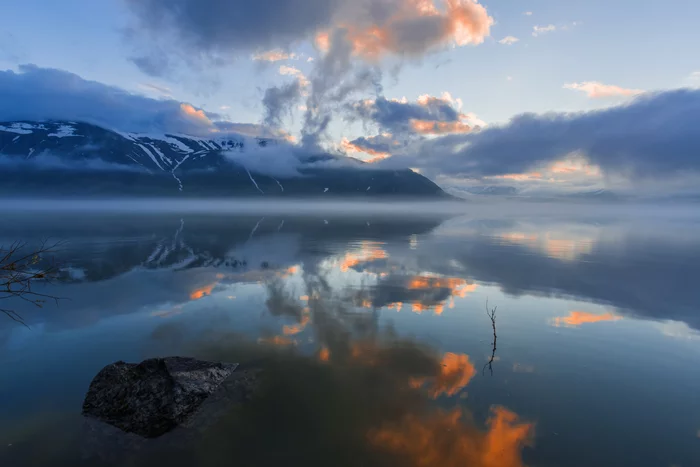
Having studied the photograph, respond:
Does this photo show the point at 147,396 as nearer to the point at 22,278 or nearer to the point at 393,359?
the point at 22,278

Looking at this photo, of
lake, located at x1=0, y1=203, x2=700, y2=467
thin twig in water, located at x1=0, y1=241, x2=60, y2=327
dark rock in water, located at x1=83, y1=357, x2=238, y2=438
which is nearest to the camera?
thin twig in water, located at x1=0, y1=241, x2=60, y2=327

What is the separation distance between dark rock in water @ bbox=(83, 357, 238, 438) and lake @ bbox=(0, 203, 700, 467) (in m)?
0.99

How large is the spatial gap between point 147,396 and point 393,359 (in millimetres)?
9412

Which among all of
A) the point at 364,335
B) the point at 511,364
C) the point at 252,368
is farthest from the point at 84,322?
the point at 511,364

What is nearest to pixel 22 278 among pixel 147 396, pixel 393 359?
pixel 147 396

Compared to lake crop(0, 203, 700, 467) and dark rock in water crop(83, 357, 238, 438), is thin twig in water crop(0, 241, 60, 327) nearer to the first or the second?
lake crop(0, 203, 700, 467)

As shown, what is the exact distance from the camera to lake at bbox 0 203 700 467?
11.1 meters

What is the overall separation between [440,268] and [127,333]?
2679 cm

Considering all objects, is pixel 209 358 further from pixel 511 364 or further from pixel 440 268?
pixel 440 268

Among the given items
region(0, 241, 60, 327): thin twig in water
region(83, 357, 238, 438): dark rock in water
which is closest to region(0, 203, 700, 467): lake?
region(83, 357, 238, 438): dark rock in water

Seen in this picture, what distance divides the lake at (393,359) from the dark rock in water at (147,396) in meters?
0.99

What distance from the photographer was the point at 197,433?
11.5m

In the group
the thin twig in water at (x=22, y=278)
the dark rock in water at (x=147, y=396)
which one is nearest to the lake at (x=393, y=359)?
the dark rock in water at (x=147, y=396)

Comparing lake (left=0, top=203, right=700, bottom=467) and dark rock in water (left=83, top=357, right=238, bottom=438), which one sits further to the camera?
dark rock in water (left=83, top=357, right=238, bottom=438)
